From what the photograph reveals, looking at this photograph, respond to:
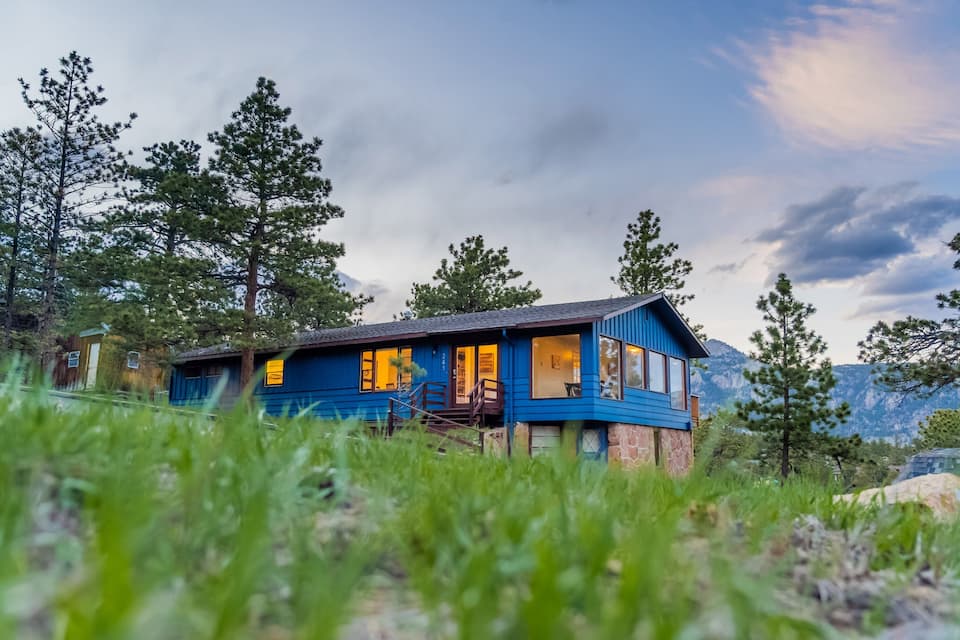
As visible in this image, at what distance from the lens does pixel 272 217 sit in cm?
2089

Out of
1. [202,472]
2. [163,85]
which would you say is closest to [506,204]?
[163,85]

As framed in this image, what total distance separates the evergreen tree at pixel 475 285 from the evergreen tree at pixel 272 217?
13020 mm

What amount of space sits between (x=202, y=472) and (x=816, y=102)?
17.9 metres

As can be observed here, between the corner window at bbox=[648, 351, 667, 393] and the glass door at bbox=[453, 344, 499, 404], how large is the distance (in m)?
4.79

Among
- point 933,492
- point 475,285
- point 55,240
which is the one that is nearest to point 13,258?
point 55,240

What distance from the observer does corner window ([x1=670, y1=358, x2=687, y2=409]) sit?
21.9m

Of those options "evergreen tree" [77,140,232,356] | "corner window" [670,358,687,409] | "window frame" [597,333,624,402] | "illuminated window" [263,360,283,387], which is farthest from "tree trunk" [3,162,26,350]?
"corner window" [670,358,687,409]

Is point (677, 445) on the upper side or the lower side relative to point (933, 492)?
upper

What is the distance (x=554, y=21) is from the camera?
1506 cm

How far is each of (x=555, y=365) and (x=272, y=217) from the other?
9.86 metres

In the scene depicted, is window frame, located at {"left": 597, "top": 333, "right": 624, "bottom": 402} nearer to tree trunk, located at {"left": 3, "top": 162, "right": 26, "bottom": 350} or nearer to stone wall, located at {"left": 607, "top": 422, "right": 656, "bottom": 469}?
stone wall, located at {"left": 607, "top": 422, "right": 656, "bottom": 469}

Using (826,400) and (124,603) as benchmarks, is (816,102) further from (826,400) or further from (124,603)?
(124,603)

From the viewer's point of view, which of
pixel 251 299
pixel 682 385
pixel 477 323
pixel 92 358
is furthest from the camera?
pixel 92 358

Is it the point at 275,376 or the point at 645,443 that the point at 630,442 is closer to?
the point at 645,443
